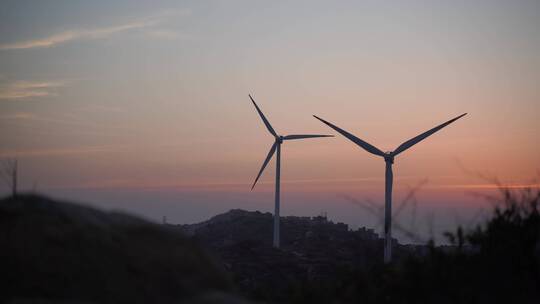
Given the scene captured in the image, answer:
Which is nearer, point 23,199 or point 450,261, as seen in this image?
point 23,199

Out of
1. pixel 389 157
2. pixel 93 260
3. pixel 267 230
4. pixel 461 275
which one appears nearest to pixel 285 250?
pixel 389 157

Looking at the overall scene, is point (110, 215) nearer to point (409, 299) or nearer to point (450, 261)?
point (409, 299)

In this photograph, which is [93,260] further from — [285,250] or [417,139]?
[285,250]

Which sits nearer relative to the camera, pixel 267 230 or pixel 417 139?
pixel 417 139

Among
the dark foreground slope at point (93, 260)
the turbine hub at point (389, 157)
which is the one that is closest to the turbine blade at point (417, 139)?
the turbine hub at point (389, 157)

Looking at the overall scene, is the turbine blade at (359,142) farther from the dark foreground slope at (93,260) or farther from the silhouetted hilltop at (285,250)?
the dark foreground slope at (93,260)

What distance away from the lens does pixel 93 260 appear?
37.9 feet

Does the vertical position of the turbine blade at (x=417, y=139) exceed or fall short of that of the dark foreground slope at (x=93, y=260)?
it exceeds it

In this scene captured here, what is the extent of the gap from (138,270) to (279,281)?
35.0 metres

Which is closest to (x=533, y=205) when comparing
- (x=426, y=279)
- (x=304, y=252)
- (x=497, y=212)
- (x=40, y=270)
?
(x=497, y=212)

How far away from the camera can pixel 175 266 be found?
11828mm

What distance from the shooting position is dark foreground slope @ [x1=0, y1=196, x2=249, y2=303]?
36.3ft

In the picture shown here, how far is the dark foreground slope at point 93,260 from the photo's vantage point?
36.3 feet

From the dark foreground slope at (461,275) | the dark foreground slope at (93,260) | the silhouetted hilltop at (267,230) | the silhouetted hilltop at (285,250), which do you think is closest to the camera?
the dark foreground slope at (93,260)
